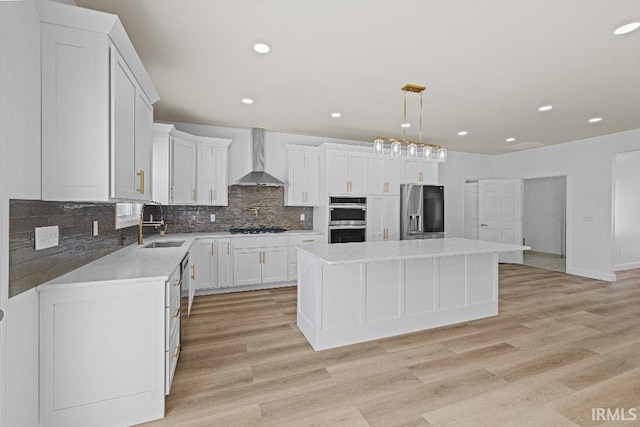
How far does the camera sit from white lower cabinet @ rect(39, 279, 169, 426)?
1.60 meters

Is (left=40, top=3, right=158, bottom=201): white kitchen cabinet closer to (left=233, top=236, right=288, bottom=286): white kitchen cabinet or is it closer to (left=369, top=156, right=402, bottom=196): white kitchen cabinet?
(left=233, top=236, right=288, bottom=286): white kitchen cabinet

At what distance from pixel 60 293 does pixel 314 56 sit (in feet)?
8.21

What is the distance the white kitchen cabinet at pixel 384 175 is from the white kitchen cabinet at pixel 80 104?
4.10 meters

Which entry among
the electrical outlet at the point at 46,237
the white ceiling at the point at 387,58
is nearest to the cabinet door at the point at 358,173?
the white ceiling at the point at 387,58

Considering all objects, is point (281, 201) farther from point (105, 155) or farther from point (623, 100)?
point (623, 100)

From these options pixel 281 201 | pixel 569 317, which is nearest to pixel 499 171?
pixel 569 317

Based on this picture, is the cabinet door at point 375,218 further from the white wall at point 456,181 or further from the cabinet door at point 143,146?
the cabinet door at point 143,146

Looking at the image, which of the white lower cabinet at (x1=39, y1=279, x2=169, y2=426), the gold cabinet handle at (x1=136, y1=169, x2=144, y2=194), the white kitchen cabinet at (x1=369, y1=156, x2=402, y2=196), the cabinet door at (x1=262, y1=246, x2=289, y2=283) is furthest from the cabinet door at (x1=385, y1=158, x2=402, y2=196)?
the white lower cabinet at (x1=39, y1=279, x2=169, y2=426)

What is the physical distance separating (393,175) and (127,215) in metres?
4.25

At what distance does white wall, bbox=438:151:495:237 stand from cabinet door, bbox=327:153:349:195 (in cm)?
272

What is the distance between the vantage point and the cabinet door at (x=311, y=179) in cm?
507

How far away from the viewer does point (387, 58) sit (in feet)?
8.43

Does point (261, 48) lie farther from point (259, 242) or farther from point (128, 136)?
point (259, 242)

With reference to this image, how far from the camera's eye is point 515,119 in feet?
14.1
